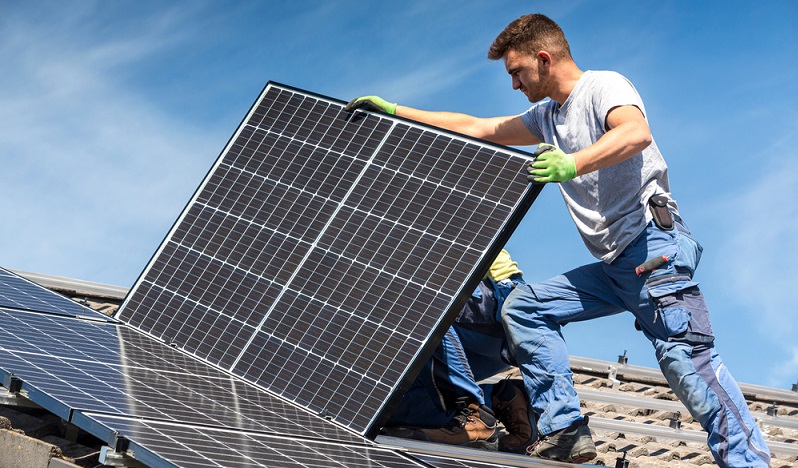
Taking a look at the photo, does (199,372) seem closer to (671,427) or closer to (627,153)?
(627,153)

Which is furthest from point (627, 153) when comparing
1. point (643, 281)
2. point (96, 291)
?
point (96, 291)

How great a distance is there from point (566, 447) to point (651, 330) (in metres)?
0.85

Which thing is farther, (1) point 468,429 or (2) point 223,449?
(1) point 468,429

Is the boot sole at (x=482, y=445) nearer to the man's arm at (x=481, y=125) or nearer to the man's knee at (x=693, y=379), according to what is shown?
the man's knee at (x=693, y=379)

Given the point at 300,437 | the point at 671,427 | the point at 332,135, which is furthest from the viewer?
the point at 671,427

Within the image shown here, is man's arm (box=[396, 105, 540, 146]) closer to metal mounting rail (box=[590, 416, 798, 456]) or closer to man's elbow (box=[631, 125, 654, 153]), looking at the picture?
man's elbow (box=[631, 125, 654, 153])

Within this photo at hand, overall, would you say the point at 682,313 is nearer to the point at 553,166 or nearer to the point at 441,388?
the point at 553,166

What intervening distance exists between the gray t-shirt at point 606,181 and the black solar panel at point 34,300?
347cm

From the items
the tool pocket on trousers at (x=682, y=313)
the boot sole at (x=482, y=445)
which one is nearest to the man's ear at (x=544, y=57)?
the tool pocket on trousers at (x=682, y=313)

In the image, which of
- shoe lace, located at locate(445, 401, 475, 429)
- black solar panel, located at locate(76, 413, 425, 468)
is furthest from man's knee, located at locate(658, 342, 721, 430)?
black solar panel, located at locate(76, 413, 425, 468)

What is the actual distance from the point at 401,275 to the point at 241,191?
180cm

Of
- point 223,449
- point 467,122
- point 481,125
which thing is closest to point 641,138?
point 481,125

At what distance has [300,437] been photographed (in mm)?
5934

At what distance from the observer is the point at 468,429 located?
7012 mm
